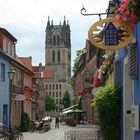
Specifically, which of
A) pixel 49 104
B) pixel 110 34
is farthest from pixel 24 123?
pixel 49 104

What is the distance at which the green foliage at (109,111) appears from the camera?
44.2 feet

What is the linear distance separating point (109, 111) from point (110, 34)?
4383mm

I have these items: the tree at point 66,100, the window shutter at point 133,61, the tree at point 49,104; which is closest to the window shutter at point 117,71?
the window shutter at point 133,61

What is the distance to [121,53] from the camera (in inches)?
539

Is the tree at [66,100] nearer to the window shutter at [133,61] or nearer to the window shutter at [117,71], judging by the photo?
the window shutter at [117,71]

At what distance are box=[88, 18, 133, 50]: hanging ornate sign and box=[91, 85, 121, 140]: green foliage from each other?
394cm

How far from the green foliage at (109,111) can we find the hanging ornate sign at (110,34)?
3.94 metres

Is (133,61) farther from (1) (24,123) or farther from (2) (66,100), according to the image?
(2) (66,100)

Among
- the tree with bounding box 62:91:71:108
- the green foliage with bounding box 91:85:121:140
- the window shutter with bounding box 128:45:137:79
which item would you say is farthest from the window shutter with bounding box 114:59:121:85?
the tree with bounding box 62:91:71:108

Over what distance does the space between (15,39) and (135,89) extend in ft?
129

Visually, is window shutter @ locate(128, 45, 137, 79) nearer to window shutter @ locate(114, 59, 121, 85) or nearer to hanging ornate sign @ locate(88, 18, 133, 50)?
hanging ornate sign @ locate(88, 18, 133, 50)

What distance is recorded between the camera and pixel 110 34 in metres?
9.54

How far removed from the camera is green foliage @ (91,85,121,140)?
1348cm

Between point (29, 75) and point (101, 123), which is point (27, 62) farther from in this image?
point (101, 123)
